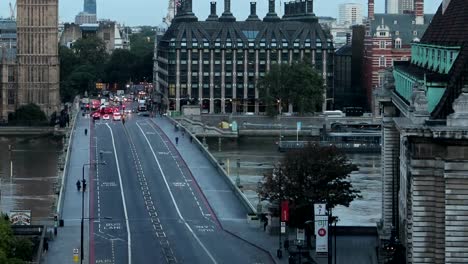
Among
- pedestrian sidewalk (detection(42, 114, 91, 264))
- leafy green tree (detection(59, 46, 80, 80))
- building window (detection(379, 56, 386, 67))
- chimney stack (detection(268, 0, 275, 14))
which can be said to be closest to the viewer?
pedestrian sidewalk (detection(42, 114, 91, 264))

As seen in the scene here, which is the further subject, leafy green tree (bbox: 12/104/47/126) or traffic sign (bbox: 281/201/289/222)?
leafy green tree (bbox: 12/104/47/126)

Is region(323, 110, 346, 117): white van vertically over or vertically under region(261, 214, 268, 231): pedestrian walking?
over

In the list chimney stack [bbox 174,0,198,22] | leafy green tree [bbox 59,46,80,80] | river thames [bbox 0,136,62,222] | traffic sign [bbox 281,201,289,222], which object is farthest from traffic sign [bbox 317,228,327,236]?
leafy green tree [bbox 59,46,80,80]

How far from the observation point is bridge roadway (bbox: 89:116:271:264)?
178ft

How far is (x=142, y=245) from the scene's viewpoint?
56281 millimetres

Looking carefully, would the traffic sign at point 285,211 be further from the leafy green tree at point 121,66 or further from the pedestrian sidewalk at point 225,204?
the leafy green tree at point 121,66

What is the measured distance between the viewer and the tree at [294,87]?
137625 mm

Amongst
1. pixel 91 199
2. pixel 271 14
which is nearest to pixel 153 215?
pixel 91 199

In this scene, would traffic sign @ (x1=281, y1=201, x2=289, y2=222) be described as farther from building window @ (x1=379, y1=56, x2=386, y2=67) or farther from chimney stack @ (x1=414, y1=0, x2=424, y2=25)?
building window @ (x1=379, y1=56, x2=386, y2=67)

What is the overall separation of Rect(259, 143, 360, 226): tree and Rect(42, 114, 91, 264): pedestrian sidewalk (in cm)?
790

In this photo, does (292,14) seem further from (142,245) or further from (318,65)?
(142,245)

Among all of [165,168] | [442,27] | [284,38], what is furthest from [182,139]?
[442,27]

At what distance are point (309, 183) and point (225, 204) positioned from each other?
39.1 ft

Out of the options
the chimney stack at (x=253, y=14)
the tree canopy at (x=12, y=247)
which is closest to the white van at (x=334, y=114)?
the chimney stack at (x=253, y=14)
